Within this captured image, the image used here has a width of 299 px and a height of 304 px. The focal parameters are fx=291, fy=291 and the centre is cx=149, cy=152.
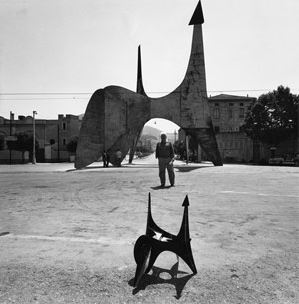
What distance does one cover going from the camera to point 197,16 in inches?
963

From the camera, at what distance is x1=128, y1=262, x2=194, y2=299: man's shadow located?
103 inches

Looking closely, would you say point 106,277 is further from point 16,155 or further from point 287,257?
point 16,155

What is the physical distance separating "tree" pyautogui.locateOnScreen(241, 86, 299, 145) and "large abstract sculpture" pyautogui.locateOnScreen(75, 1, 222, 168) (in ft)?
73.6

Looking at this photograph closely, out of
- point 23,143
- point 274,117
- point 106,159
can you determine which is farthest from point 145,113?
point 23,143

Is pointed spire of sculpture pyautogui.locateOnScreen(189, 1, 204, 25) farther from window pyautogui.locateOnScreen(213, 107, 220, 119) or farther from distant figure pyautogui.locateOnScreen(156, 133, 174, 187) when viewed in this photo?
window pyautogui.locateOnScreen(213, 107, 220, 119)

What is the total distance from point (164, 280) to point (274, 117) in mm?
45142

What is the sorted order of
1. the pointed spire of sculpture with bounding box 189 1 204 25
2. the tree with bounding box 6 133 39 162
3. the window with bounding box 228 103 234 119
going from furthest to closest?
1. the window with bounding box 228 103 234 119
2. the tree with bounding box 6 133 39 162
3. the pointed spire of sculpture with bounding box 189 1 204 25

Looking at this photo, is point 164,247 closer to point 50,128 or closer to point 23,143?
point 23,143

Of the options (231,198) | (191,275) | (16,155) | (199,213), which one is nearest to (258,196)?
(231,198)

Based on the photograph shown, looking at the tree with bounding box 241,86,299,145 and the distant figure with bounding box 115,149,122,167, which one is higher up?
the tree with bounding box 241,86,299,145

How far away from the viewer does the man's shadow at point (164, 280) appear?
8.57ft

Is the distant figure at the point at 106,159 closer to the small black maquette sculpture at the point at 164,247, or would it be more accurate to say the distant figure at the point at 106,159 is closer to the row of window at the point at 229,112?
the small black maquette sculpture at the point at 164,247

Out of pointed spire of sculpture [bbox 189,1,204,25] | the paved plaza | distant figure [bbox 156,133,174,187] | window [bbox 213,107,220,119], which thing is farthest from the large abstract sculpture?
window [bbox 213,107,220,119]

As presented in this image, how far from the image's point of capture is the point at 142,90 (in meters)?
32.7
